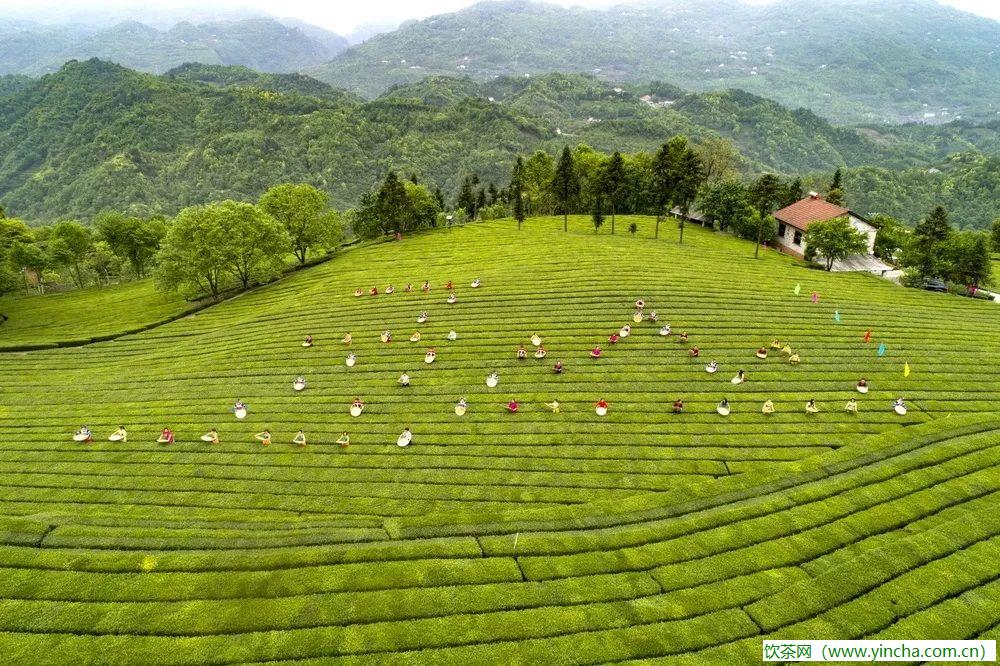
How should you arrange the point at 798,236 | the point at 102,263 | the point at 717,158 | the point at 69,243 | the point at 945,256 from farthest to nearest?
the point at 717,158 < the point at 102,263 < the point at 69,243 < the point at 798,236 < the point at 945,256

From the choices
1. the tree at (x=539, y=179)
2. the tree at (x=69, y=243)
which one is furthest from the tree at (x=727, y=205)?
the tree at (x=69, y=243)

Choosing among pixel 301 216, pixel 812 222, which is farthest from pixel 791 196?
pixel 301 216

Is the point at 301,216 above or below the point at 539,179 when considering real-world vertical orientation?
below

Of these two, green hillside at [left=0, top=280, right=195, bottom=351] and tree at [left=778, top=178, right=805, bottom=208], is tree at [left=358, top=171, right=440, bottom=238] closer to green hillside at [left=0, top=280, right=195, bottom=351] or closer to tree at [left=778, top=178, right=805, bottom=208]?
green hillside at [left=0, top=280, right=195, bottom=351]

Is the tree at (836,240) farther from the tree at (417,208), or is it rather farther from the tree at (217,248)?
the tree at (217,248)

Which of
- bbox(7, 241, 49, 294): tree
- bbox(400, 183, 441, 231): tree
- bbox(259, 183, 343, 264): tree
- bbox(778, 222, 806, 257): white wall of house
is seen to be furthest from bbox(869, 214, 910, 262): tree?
bbox(7, 241, 49, 294): tree

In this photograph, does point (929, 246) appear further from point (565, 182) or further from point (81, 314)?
point (81, 314)

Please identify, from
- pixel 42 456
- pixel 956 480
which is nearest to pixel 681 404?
pixel 956 480

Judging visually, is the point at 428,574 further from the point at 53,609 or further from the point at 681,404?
the point at 681,404
